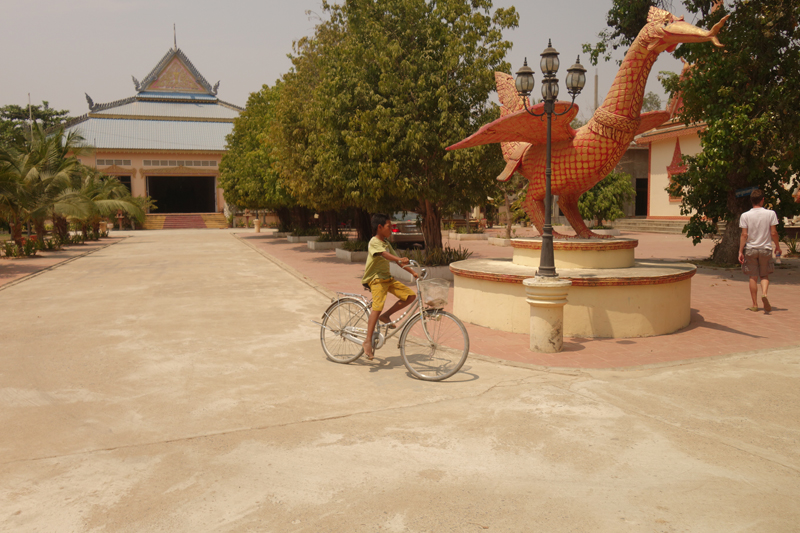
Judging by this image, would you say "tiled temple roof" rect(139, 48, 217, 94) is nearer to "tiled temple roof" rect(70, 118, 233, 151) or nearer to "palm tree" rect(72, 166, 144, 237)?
"tiled temple roof" rect(70, 118, 233, 151)

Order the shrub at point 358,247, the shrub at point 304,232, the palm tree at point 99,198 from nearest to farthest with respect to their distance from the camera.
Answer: the shrub at point 358,247
the palm tree at point 99,198
the shrub at point 304,232

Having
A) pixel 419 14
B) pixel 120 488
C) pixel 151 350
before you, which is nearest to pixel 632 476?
pixel 120 488

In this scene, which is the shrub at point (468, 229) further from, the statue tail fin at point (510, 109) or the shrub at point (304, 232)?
the statue tail fin at point (510, 109)

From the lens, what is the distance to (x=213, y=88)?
58938 millimetres

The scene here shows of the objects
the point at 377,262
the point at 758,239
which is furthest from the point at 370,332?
the point at 758,239

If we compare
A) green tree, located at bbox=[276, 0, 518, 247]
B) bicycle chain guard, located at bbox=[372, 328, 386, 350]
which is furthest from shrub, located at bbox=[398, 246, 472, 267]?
bicycle chain guard, located at bbox=[372, 328, 386, 350]

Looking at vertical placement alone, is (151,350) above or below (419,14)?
below

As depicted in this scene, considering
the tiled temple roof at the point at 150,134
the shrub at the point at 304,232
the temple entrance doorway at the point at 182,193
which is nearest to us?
the shrub at the point at 304,232

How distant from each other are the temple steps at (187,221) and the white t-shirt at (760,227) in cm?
4904

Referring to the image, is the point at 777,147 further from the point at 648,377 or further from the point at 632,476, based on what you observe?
the point at 632,476

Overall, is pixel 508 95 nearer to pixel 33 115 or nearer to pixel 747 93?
pixel 747 93

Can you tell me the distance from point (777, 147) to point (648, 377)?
945cm

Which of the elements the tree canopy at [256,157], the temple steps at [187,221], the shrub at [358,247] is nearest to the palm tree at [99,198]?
the tree canopy at [256,157]

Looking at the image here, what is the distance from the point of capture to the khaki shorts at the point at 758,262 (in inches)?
363
